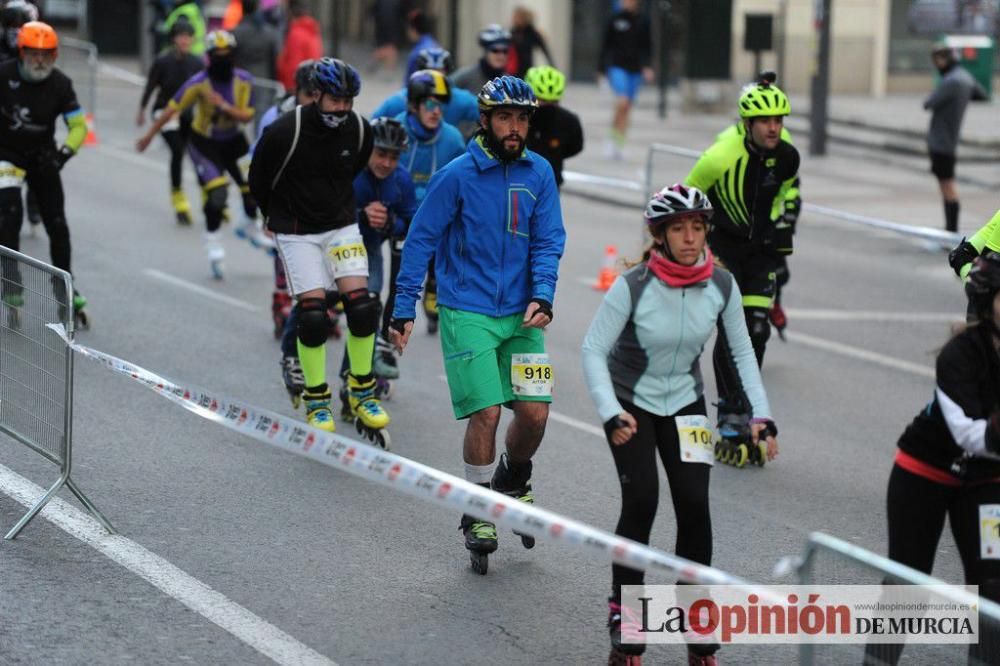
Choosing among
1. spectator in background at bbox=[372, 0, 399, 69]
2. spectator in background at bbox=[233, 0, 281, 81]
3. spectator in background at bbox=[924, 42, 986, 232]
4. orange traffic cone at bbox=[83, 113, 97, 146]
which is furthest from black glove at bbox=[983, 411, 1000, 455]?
spectator in background at bbox=[372, 0, 399, 69]

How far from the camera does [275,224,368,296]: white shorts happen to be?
365 inches

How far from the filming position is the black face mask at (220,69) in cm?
1441

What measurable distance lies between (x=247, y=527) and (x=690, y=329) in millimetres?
2637

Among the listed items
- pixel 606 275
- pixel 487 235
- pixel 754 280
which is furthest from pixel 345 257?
pixel 606 275

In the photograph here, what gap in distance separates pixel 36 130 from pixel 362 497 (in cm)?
426

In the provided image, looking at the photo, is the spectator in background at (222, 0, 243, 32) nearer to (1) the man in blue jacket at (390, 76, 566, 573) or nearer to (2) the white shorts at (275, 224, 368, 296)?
(2) the white shorts at (275, 224, 368, 296)

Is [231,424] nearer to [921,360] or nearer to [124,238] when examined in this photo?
[921,360]

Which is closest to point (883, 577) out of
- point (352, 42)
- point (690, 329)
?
point (690, 329)

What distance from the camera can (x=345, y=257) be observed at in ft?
30.6

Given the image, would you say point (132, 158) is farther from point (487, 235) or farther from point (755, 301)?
point (487, 235)

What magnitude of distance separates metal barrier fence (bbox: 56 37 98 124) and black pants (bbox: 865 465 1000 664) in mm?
20997

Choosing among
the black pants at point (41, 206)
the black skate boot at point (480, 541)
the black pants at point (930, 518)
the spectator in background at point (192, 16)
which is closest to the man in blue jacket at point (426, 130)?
the black pants at point (41, 206)

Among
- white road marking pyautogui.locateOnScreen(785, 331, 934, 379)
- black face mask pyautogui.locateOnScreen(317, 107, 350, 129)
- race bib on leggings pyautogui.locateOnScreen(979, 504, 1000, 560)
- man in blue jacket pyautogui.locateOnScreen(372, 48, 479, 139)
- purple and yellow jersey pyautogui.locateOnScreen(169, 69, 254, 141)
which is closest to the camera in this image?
race bib on leggings pyautogui.locateOnScreen(979, 504, 1000, 560)

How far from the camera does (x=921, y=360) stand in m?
12.8
